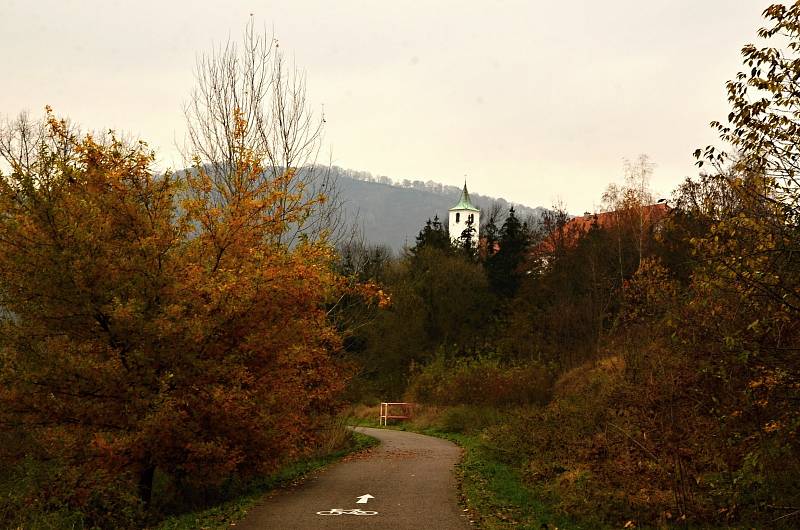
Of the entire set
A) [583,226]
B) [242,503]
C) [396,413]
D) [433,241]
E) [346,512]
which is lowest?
[396,413]

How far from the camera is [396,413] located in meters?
36.4

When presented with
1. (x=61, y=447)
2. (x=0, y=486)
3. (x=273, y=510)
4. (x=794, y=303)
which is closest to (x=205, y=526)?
(x=273, y=510)

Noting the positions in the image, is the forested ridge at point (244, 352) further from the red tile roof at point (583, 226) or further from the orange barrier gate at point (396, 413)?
the red tile roof at point (583, 226)

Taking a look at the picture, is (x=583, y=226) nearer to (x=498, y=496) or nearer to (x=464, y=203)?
(x=498, y=496)

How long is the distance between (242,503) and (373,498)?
2185 millimetres

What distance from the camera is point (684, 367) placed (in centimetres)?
1275

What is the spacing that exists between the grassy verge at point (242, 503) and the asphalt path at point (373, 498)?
27cm

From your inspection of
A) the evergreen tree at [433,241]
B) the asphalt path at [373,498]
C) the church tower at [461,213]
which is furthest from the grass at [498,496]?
the church tower at [461,213]

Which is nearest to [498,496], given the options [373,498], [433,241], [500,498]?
[500,498]

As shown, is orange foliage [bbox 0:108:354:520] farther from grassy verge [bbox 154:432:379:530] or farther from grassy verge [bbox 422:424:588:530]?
grassy verge [bbox 422:424:588:530]

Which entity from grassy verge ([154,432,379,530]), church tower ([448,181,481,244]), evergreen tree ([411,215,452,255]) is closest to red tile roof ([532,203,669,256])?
evergreen tree ([411,215,452,255])

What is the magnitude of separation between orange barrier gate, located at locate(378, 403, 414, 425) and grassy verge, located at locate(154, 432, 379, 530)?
15864 millimetres

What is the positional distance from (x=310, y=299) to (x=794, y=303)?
781 centimetres

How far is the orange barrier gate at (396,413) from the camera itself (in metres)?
35.5
